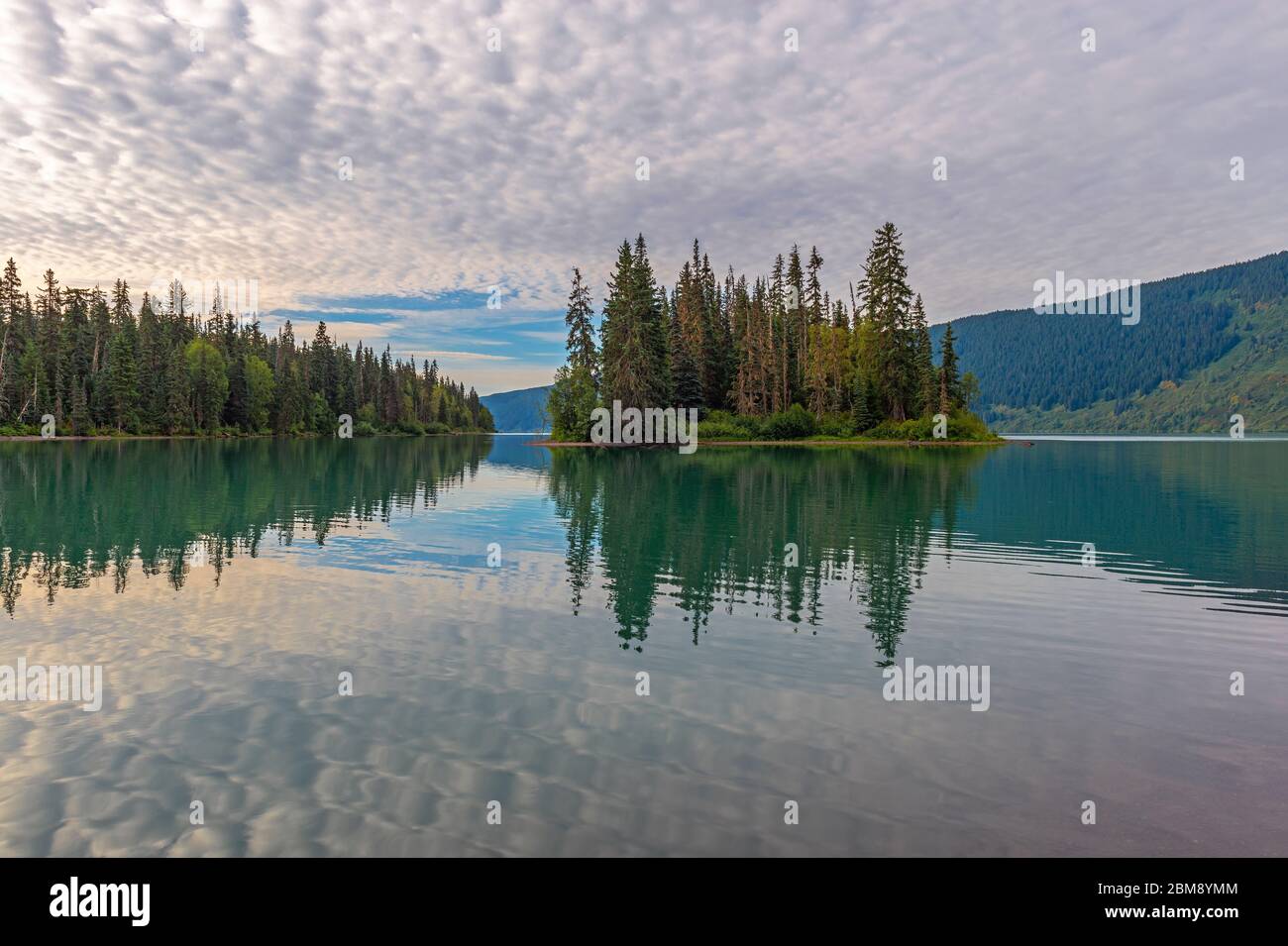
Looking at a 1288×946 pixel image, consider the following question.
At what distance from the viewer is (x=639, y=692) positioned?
498 inches

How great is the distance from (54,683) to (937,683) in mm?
15858

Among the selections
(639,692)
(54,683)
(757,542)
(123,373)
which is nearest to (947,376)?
(757,542)

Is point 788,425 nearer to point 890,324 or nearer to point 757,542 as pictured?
point 890,324

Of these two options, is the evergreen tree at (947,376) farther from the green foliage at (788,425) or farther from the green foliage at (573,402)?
the green foliage at (573,402)

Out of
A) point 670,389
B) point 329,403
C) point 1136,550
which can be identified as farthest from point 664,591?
point 329,403

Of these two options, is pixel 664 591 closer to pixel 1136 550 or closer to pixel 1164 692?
pixel 1164 692

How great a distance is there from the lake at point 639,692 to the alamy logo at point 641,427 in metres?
74.3

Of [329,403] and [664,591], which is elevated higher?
[329,403]
